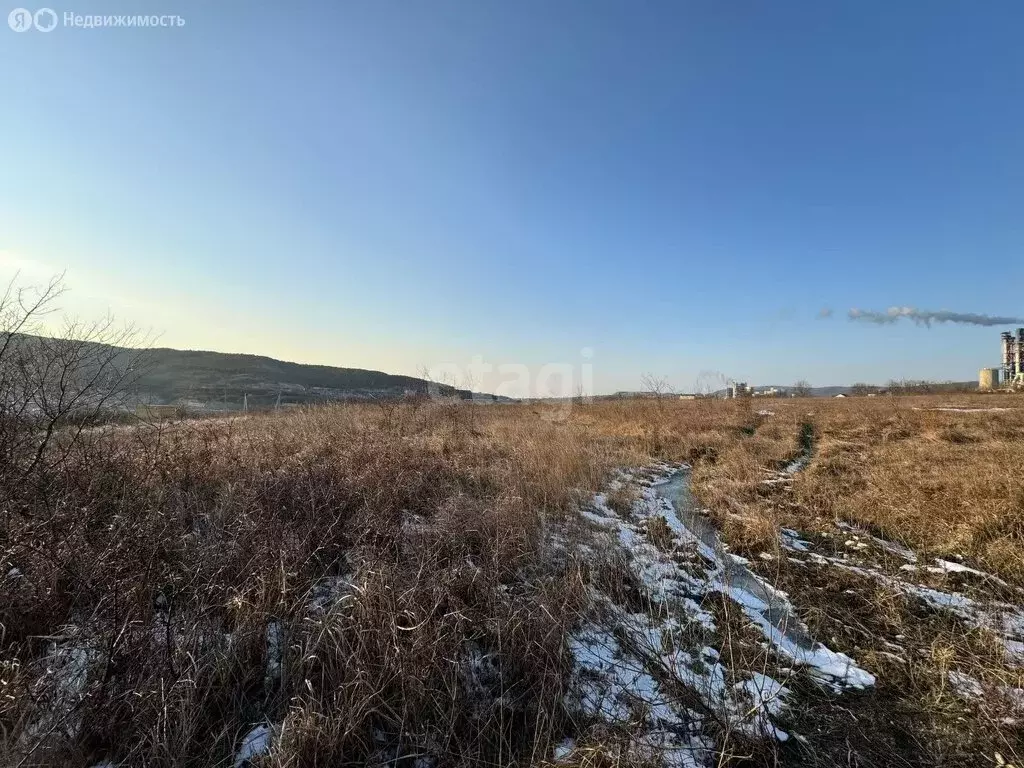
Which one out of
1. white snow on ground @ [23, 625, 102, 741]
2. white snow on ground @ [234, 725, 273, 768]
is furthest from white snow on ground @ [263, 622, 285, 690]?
white snow on ground @ [23, 625, 102, 741]

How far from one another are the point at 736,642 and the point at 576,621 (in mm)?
1415

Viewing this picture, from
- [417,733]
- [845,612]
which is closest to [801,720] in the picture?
[845,612]

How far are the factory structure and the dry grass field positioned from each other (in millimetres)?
95113

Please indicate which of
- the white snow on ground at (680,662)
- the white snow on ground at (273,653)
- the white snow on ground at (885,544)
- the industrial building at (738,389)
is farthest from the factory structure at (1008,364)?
the white snow on ground at (273,653)

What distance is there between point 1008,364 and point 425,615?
374 ft

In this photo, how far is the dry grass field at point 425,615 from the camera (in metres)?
2.40

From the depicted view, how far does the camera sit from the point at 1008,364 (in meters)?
73.6

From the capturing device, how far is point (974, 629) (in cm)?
368

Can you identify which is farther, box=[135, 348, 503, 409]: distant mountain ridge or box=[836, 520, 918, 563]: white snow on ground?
box=[135, 348, 503, 409]: distant mountain ridge

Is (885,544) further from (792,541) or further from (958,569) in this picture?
(792,541)

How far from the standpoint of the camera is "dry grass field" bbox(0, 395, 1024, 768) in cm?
240

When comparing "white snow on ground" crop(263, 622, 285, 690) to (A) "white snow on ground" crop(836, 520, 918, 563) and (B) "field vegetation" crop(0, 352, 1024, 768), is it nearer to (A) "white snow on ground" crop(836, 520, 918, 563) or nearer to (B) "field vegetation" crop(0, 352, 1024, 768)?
(B) "field vegetation" crop(0, 352, 1024, 768)

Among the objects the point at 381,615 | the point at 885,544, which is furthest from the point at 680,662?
the point at 885,544

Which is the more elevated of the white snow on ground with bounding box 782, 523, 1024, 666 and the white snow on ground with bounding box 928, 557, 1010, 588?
the white snow on ground with bounding box 928, 557, 1010, 588
